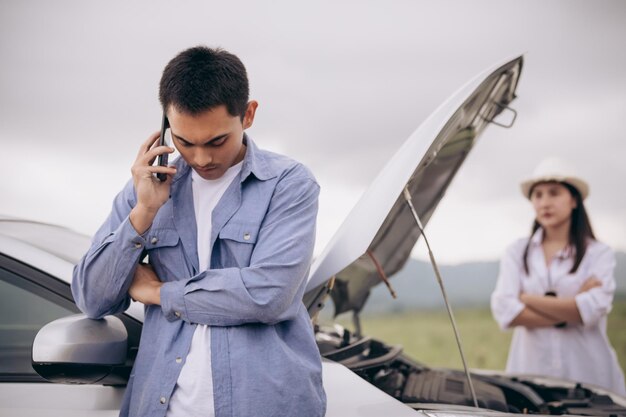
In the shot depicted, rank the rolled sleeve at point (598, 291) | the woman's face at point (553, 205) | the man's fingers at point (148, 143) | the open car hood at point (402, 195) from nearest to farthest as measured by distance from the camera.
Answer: the man's fingers at point (148, 143), the open car hood at point (402, 195), the rolled sleeve at point (598, 291), the woman's face at point (553, 205)

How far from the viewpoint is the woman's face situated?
3633 mm

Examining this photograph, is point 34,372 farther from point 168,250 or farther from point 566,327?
point 566,327

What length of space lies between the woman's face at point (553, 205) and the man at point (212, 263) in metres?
2.17

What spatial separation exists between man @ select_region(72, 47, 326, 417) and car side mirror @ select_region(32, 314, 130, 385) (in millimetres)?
53

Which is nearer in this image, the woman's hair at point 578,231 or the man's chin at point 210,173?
the man's chin at point 210,173

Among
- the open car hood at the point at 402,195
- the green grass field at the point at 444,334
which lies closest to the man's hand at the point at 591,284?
the open car hood at the point at 402,195

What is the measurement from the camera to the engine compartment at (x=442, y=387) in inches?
94.3

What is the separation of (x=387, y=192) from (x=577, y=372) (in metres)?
1.98

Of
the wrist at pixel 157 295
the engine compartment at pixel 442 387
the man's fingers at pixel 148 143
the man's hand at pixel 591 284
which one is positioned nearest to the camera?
the wrist at pixel 157 295

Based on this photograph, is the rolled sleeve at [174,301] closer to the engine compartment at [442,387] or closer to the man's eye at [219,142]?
the man's eye at [219,142]

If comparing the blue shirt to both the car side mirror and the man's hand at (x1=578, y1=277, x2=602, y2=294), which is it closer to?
the car side mirror

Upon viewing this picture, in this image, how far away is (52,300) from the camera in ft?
6.61

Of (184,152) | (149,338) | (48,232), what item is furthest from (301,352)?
(48,232)

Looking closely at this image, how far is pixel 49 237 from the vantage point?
2295mm
